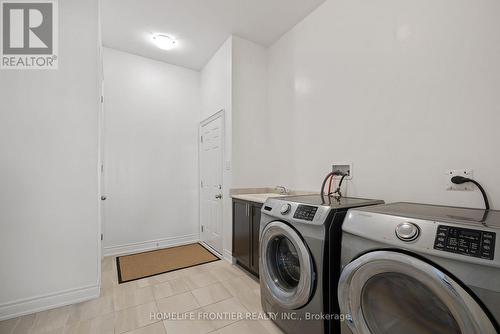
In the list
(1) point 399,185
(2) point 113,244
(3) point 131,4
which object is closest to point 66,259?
(2) point 113,244

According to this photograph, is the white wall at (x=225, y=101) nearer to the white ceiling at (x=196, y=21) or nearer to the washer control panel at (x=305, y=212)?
the white ceiling at (x=196, y=21)

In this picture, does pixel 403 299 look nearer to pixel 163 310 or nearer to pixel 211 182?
pixel 163 310

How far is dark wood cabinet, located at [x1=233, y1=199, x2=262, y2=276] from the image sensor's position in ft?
7.29

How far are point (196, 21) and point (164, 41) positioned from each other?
604 mm

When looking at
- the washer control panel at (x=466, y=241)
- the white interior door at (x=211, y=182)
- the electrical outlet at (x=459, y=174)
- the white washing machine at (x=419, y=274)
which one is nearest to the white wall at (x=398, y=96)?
the electrical outlet at (x=459, y=174)

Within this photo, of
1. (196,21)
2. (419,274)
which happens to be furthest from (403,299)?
(196,21)

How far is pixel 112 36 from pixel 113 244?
277cm

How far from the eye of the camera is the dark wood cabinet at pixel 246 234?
222 cm

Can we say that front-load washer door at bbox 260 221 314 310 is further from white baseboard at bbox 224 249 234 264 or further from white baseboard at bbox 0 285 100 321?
white baseboard at bbox 0 285 100 321

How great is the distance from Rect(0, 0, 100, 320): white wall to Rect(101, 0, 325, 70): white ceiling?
58 centimetres

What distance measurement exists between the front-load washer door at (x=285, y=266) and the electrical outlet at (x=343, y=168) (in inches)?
33.7

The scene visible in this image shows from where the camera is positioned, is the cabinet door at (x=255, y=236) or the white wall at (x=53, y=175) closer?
the white wall at (x=53, y=175)

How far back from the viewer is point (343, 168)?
2010 mm

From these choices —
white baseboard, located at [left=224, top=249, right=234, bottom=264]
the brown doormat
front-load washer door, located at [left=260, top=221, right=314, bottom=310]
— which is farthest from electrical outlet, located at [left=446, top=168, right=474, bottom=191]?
the brown doormat
